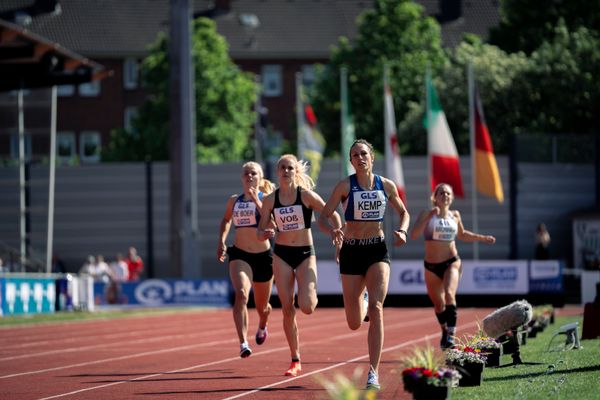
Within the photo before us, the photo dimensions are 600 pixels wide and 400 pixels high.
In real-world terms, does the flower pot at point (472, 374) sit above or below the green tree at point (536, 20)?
below

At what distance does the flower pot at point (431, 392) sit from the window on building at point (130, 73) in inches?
2980

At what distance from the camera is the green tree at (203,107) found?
72.6 m

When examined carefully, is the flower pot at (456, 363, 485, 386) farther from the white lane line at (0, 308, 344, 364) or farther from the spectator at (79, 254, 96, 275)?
the spectator at (79, 254, 96, 275)

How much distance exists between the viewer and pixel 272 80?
8725 centimetres

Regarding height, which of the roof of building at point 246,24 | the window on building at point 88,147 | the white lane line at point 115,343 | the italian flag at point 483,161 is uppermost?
the roof of building at point 246,24

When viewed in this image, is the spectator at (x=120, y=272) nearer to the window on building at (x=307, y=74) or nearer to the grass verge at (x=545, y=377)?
the grass verge at (x=545, y=377)

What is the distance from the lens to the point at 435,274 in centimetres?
1841

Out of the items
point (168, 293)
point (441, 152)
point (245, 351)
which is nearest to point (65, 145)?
point (168, 293)

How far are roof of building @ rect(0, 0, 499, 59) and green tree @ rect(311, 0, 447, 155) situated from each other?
50.0 ft

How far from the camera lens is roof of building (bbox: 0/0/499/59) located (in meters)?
83.9

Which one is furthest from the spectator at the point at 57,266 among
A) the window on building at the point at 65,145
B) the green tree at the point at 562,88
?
the window on building at the point at 65,145

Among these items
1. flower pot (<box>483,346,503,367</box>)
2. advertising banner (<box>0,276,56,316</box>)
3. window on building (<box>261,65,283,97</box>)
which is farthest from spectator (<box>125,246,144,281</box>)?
window on building (<box>261,65,283,97</box>)

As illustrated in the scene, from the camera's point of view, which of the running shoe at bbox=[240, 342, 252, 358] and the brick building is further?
the brick building

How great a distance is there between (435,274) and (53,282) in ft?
61.7
